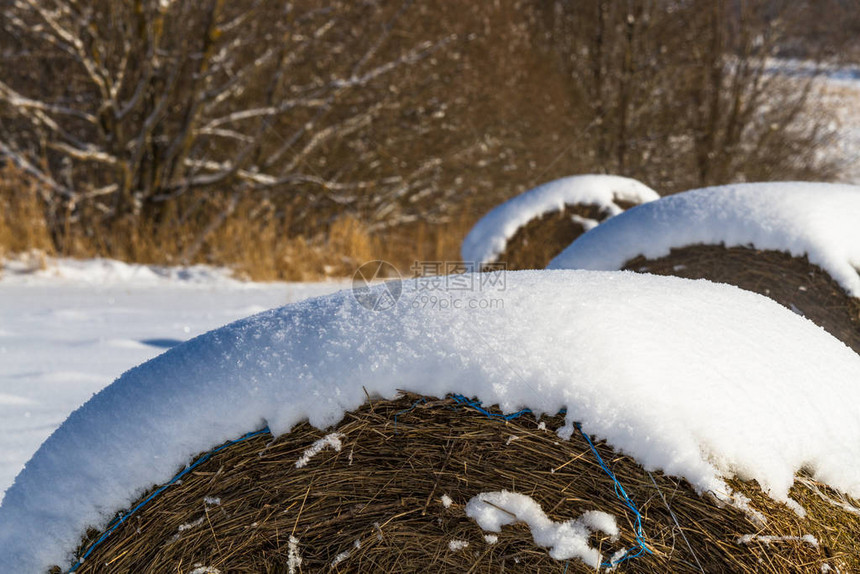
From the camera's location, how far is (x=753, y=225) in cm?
345

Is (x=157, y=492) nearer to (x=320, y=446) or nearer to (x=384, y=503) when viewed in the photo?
(x=320, y=446)

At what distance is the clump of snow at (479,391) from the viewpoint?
1.45 metres

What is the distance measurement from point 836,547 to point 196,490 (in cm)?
138

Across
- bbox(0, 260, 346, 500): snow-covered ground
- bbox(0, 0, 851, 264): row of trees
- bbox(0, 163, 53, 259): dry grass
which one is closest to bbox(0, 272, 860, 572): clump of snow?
bbox(0, 260, 346, 500): snow-covered ground

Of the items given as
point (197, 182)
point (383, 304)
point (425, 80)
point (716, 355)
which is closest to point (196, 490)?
point (383, 304)

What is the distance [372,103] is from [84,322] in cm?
665

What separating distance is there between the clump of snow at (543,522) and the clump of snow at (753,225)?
2.43 metres

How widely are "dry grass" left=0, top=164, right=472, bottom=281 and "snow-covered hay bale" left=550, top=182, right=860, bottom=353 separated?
211 inches

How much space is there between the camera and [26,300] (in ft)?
20.1

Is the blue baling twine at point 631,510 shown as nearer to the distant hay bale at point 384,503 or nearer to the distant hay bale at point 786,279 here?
the distant hay bale at point 384,503

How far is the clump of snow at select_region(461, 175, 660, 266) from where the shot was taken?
6473mm

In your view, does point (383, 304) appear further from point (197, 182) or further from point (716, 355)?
A: point (197, 182)

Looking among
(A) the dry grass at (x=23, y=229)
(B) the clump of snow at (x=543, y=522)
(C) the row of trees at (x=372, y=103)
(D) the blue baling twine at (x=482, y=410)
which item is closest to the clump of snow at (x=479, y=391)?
(D) the blue baling twine at (x=482, y=410)

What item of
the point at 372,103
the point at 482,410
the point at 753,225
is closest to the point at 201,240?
the point at 372,103
